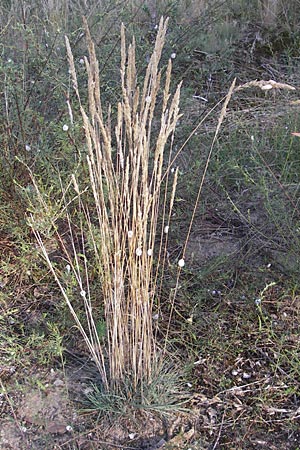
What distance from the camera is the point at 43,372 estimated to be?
7.67 ft

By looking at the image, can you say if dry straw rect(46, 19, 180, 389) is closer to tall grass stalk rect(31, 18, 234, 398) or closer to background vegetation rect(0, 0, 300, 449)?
tall grass stalk rect(31, 18, 234, 398)

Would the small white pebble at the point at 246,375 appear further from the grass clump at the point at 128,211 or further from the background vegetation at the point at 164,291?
the grass clump at the point at 128,211

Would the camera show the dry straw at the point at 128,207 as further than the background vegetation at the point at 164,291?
No

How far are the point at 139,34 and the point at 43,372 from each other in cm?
185

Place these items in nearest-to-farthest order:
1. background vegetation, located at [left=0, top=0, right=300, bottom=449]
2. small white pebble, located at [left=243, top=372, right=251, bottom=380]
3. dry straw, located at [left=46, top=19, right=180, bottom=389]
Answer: dry straw, located at [left=46, top=19, right=180, bottom=389], background vegetation, located at [left=0, top=0, right=300, bottom=449], small white pebble, located at [left=243, top=372, right=251, bottom=380]

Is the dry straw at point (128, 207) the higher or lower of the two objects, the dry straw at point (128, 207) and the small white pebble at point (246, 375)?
the higher

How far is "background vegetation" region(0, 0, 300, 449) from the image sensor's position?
2.12 metres

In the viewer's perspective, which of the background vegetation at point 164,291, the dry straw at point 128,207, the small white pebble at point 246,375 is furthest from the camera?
the small white pebble at point 246,375

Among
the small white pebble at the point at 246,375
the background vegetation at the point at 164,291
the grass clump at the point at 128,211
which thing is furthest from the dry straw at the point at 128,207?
the small white pebble at the point at 246,375

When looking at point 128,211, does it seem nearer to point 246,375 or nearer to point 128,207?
point 128,207

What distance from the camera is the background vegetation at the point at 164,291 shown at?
2.12 meters

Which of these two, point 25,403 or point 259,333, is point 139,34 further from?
point 25,403

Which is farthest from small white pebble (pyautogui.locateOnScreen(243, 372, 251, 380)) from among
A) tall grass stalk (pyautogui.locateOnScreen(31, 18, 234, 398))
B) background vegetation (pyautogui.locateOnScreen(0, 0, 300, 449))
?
tall grass stalk (pyautogui.locateOnScreen(31, 18, 234, 398))

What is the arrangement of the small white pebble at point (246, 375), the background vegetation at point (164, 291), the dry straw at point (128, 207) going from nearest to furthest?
the dry straw at point (128, 207)
the background vegetation at point (164, 291)
the small white pebble at point (246, 375)
